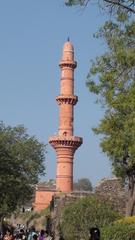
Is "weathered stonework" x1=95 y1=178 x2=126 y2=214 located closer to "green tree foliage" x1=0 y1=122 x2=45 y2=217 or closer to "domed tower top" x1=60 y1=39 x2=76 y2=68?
"green tree foliage" x1=0 y1=122 x2=45 y2=217

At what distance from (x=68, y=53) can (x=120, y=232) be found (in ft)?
128

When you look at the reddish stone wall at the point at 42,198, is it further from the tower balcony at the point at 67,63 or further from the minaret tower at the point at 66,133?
the tower balcony at the point at 67,63

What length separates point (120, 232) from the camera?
577 inches

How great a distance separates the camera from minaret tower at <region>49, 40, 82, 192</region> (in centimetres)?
4934

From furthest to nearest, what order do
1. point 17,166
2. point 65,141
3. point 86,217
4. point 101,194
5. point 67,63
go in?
1. point 67,63
2. point 65,141
3. point 17,166
4. point 101,194
5. point 86,217

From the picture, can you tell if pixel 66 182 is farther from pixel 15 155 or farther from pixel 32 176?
pixel 15 155

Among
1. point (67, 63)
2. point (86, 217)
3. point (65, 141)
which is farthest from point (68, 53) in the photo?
point (86, 217)

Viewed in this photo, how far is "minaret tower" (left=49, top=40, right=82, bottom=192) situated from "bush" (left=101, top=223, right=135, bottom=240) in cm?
3336

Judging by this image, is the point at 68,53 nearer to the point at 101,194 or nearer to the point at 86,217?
the point at 101,194

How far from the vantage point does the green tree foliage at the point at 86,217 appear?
22516 mm

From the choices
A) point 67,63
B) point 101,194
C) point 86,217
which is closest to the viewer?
point 86,217

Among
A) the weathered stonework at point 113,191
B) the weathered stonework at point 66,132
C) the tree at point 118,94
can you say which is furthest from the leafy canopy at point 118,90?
the weathered stonework at point 66,132

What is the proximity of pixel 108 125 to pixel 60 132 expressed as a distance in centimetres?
3235

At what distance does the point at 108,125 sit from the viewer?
18156 mm
